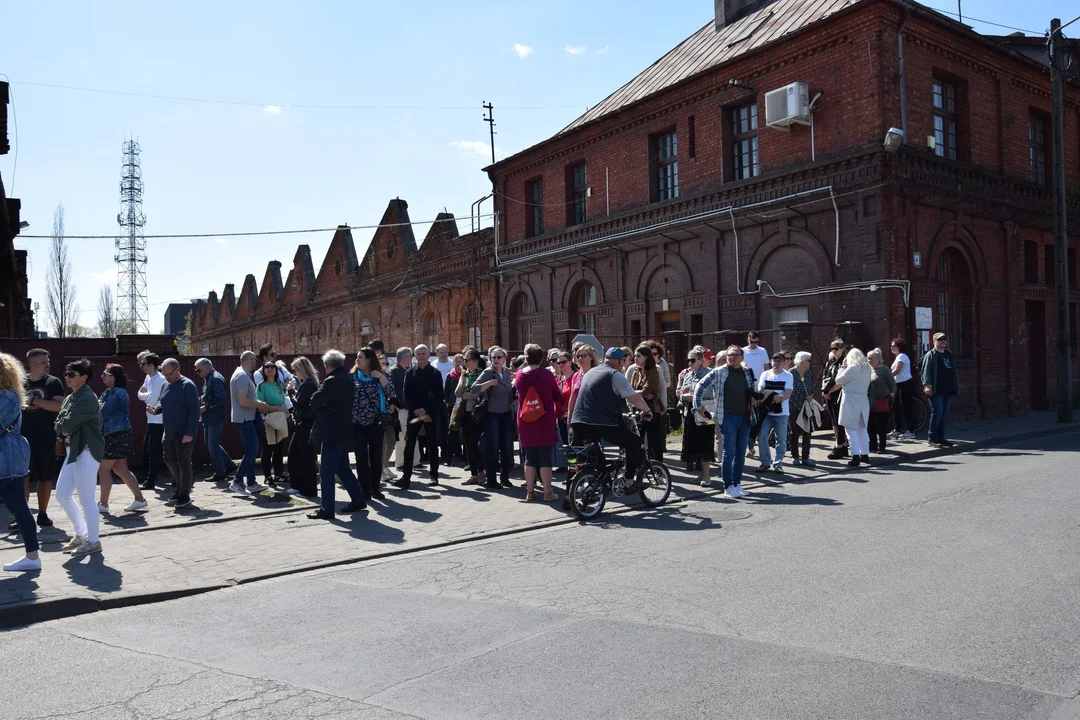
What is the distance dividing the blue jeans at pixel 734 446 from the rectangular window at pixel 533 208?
59.9 ft

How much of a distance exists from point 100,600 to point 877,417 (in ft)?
39.7

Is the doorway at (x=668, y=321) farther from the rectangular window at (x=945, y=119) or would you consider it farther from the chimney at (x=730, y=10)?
the chimney at (x=730, y=10)

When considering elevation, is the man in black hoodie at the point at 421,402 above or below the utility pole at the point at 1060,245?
below

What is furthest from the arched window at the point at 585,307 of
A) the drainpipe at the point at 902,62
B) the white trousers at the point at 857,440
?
the white trousers at the point at 857,440

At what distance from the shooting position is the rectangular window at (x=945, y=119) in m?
19.5

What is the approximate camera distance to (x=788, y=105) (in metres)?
18.7

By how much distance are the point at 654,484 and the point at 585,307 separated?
54.1ft

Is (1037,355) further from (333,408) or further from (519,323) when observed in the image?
(333,408)

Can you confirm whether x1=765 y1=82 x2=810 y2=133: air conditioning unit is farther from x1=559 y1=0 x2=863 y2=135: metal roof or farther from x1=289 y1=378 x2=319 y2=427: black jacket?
x1=289 y1=378 x2=319 y2=427: black jacket

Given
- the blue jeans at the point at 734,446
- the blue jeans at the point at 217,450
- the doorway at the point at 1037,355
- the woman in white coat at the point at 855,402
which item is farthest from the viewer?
the doorway at the point at 1037,355

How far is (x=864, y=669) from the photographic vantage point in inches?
Answer: 174

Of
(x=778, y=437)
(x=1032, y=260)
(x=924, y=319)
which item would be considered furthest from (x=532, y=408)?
(x=1032, y=260)

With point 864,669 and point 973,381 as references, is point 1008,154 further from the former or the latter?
point 864,669

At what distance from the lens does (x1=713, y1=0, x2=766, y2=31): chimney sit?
2381 centimetres
